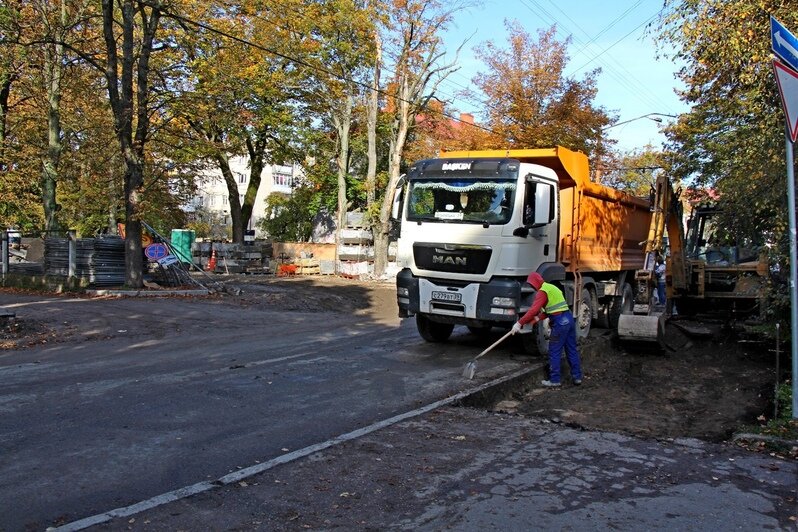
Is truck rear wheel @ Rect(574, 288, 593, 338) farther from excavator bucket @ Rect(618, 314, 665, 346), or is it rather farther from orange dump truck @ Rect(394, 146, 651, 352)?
excavator bucket @ Rect(618, 314, 665, 346)

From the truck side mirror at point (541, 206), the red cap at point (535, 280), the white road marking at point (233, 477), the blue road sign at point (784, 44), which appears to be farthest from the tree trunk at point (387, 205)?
the blue road sign at point (784, 44)

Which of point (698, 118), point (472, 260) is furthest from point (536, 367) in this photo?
point (698, 118)

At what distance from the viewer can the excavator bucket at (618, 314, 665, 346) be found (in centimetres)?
1071

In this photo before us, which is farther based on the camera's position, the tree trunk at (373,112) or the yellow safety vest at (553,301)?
the tree trunk at (373,112)

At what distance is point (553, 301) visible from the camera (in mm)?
8875

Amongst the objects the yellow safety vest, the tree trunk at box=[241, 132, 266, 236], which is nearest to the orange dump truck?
the yellow safety vest

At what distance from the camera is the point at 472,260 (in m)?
9.70

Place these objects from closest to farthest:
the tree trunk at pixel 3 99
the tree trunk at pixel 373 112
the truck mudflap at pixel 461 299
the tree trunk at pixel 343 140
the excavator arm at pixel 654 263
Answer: the truck mudflap at pixel 461 299 → the excavator arm at pixel 654 263 → the tree trunk at pixel 3 99 → the tree trunk at pixel 373 112 → the tree trunk at pixel 343 140

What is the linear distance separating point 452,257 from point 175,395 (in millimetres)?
4534

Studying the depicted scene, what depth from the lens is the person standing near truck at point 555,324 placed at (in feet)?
28.6

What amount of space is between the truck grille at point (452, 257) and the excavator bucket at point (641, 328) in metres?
2.98

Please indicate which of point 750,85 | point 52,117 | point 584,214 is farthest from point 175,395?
point 52,117

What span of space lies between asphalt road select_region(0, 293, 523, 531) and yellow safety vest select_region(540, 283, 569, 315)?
1.12 meters

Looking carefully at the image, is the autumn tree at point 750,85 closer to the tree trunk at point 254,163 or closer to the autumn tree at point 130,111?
the autumn tree at point 130,111
